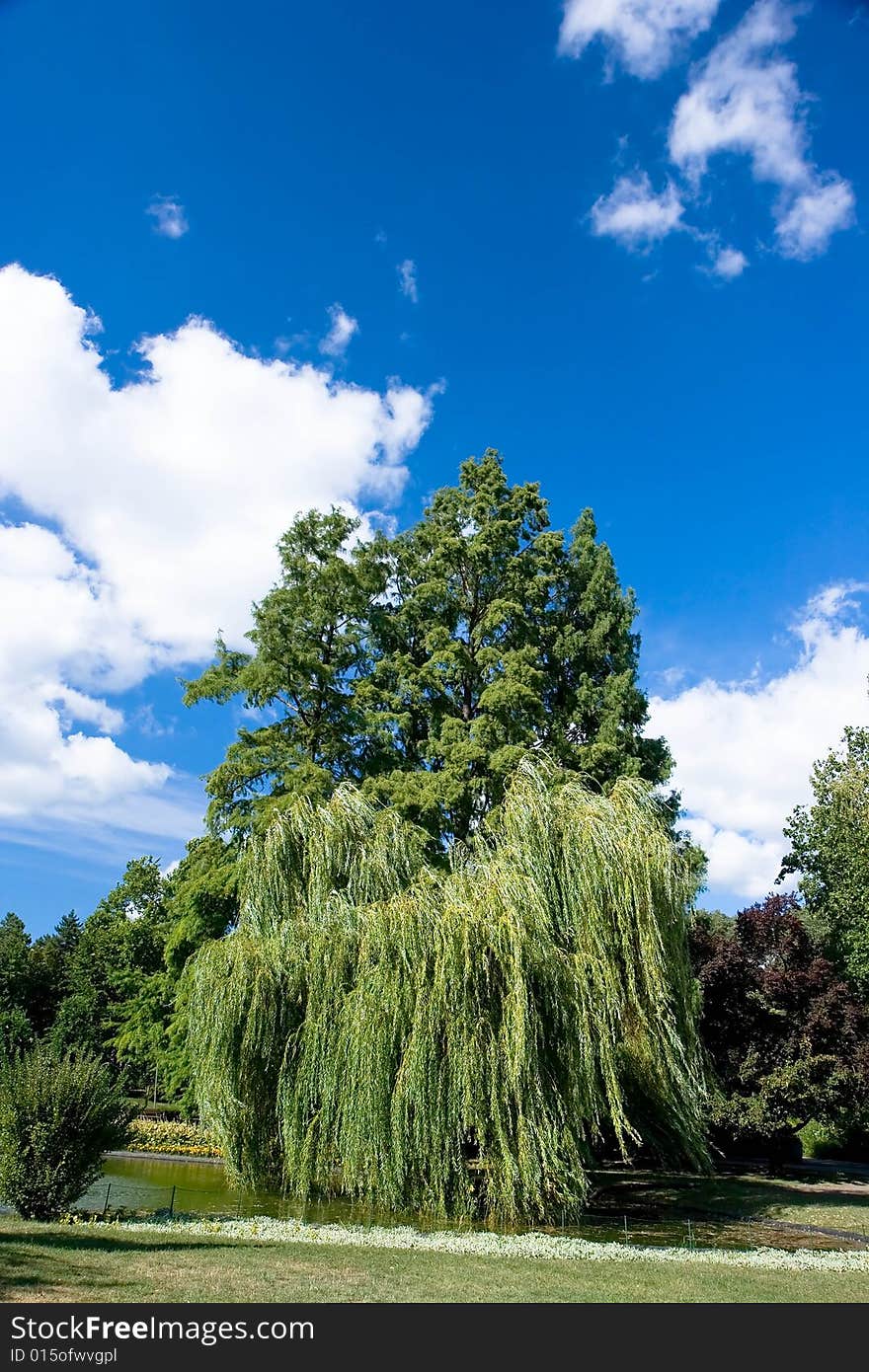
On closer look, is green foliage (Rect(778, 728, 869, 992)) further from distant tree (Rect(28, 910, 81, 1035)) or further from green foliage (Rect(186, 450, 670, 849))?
distant tree (Rect(28, 910, 81, 1035))

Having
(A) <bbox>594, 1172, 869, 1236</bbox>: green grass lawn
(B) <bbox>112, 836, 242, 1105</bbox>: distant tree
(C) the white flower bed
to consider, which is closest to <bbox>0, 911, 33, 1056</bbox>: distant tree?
(B) <bbox>112, 836, 242, 1105</bbox>: distant tree

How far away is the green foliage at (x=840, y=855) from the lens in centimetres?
2689

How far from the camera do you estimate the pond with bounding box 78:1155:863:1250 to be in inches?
484

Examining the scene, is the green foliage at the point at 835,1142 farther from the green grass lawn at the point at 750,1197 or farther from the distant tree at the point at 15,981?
the distant tree at the point at 15,981

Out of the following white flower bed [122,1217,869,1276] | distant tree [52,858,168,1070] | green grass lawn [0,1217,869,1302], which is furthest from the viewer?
distant tree [52,858,168,1070]

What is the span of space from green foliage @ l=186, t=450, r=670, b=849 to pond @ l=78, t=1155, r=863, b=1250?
8.50m

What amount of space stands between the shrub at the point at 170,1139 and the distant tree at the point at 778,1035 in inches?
574

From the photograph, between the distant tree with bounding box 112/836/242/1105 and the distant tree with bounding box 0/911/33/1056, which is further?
the distant tree with bounding box 0/911/33/1056

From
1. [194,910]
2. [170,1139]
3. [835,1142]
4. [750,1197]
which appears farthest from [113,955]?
[750,1197]

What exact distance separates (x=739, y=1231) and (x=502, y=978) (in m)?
5.58

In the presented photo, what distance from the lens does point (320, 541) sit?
26.6 m

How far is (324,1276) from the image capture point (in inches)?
321

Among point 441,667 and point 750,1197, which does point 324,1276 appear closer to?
point 750,1197
